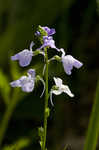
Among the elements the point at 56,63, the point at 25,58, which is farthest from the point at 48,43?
the point at 56,63

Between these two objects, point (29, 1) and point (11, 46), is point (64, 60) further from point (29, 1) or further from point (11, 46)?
point (29, 1)

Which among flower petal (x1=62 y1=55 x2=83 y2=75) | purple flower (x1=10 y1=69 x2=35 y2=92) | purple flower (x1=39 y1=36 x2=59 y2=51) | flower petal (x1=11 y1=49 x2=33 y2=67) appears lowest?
purple flower (x1=10 y1=69 x2=35 y2=92)

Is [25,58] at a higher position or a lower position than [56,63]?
lower

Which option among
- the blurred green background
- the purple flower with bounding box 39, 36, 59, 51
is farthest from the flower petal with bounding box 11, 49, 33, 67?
the blurred green background

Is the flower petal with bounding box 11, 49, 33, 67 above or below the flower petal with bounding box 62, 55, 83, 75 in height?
above

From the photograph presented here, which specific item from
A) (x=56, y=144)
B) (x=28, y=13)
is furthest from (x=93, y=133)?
(x=28, y=13)

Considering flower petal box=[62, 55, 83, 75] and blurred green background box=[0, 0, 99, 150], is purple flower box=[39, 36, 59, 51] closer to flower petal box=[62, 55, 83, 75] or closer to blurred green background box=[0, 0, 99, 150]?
flower petal box=[62, 55, 83, 75]

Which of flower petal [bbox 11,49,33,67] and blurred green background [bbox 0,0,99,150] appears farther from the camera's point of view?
blurred green background [bbox 0,0,99,150]

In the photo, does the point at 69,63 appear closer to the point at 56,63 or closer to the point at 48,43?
the point at 48,43

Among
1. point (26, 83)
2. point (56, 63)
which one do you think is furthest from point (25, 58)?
point (56, 63)

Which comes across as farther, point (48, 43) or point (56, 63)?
point (56, 63)

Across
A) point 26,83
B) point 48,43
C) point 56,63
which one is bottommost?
point 26,83
